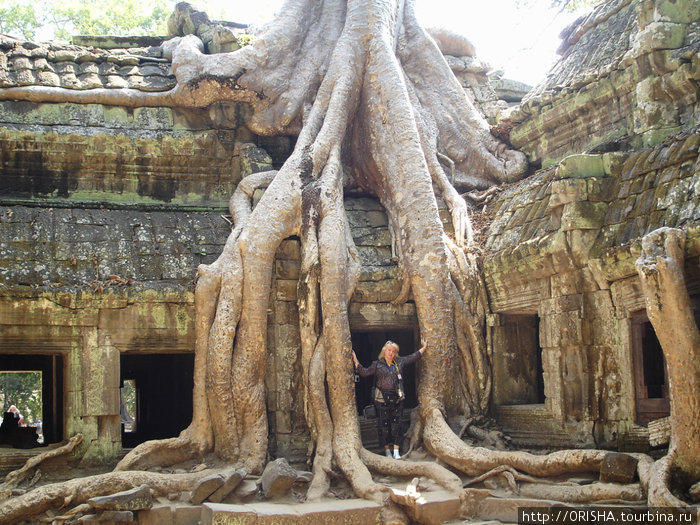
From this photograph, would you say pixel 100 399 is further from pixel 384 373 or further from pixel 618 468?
pixel 618 468

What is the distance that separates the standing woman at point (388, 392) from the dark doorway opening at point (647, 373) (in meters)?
2.03

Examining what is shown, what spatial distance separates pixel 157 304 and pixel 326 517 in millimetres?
2692

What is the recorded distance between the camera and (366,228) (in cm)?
887

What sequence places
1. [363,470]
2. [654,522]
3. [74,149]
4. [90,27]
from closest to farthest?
[654,522] < [363,470] < [74,149] < [90,27]

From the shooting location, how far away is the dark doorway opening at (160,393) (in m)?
11.7

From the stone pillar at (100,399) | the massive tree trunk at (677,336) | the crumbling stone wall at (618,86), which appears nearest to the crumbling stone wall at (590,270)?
the massive tree trunk at (677,336)

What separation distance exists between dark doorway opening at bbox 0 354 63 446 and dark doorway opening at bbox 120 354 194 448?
0.99m

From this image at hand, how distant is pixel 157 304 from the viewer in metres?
7.80

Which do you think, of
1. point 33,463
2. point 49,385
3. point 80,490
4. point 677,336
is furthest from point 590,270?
point 49,385

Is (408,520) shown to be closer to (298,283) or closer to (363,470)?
(363,470)

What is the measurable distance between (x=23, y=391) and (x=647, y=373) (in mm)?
16259

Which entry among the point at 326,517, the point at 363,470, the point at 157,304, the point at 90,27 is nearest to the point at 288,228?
the point at 157,304

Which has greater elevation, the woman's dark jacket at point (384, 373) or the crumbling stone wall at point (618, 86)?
the crumbling stone wall at point (618, 86)

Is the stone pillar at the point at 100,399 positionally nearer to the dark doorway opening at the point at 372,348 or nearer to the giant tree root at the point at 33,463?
the giant tree root at the point at 33,463
